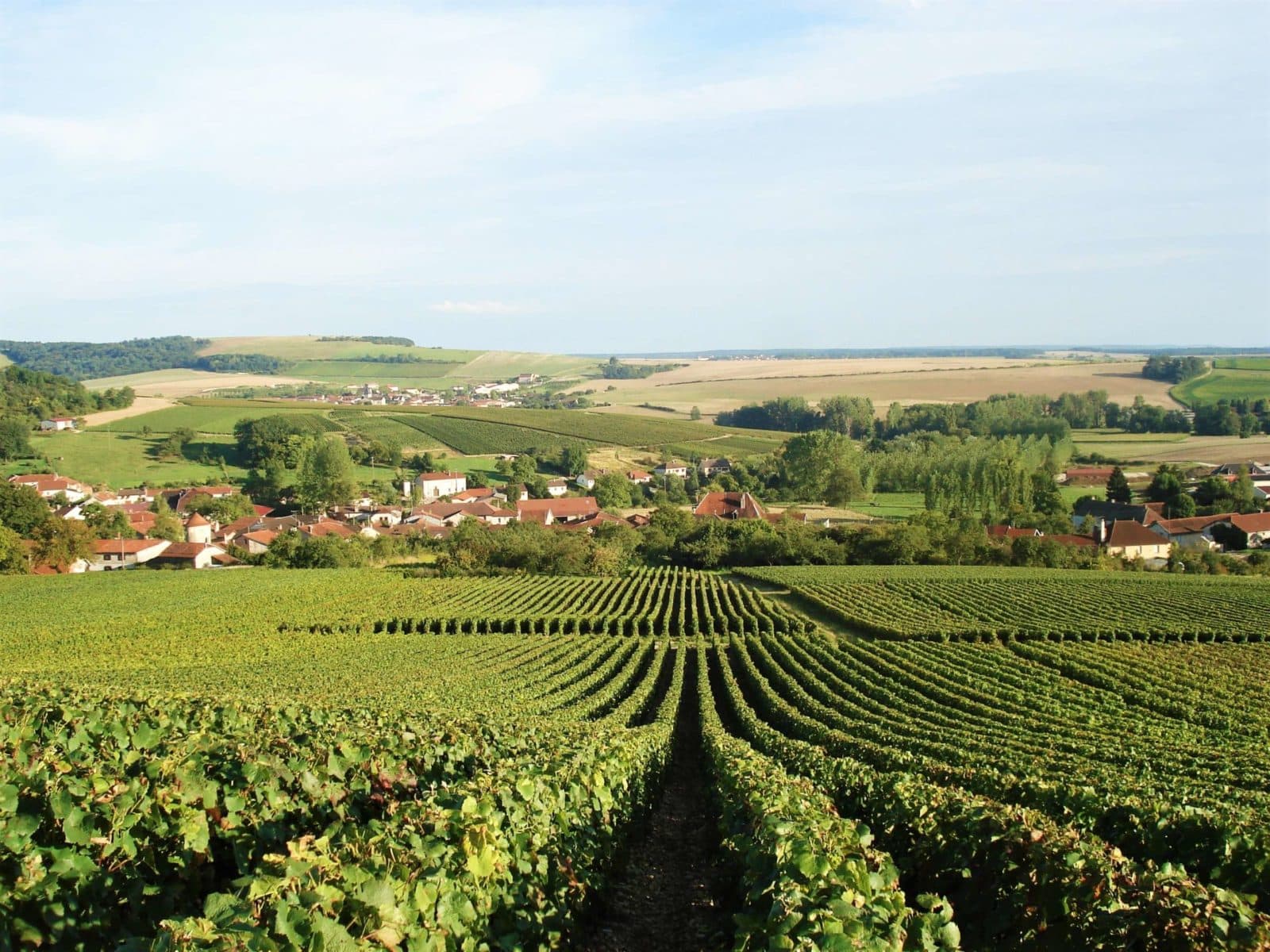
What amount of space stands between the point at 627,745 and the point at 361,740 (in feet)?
16.5

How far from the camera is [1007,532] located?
81.1 metres

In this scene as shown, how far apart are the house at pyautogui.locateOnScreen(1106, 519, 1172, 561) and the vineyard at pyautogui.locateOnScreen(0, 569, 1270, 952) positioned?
50.0m

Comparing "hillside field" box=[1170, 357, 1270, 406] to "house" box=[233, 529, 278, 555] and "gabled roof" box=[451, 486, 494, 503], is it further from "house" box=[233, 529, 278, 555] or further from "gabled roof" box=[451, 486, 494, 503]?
"house" box=[233, 529, 278, 555]

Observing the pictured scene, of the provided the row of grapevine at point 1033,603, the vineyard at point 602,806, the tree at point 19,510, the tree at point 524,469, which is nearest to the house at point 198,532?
the tree at point 19,510

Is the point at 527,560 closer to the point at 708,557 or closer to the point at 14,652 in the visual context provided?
the point at 708,557

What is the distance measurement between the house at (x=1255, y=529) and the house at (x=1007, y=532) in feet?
54.4

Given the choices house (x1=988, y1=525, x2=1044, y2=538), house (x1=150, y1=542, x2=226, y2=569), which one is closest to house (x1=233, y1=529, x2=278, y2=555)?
house (x1=150, y1=542, x2=226, y2=569)

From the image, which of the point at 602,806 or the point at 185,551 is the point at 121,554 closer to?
the point at 185,551

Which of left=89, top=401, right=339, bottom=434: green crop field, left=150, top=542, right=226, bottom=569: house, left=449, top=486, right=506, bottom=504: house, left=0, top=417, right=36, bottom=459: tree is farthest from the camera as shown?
left=89, top=401, right=339, bottom=434: green crop field

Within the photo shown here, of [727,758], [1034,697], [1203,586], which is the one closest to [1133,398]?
[1203,586]

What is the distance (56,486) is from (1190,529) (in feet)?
359

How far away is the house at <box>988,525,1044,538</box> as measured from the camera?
77875 millimetres

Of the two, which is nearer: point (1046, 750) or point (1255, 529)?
point (1046, 750)

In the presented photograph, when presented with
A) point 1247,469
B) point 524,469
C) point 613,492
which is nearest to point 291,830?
point 613,492
